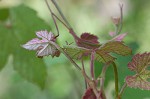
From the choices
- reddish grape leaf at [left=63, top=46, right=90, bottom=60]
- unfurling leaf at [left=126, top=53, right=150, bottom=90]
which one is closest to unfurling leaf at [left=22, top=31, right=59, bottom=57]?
reddish grape leaf at [left=63, top=46, right=90, bottom=60]

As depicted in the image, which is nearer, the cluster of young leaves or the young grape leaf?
the young grape leaf

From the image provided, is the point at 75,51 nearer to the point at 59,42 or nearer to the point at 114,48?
the point at 114,48

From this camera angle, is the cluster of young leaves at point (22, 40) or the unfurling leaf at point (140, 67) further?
the cluster of young leaves at point (22, 40)

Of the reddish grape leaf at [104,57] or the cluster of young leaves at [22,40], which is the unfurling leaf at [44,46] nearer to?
the reddish grape leaf at [104,57]

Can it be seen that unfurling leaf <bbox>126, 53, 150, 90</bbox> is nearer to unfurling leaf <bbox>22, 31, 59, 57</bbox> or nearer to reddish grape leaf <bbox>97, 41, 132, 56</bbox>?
reddish grape leaf <bbox>97, 41, 132, 56</bbox>

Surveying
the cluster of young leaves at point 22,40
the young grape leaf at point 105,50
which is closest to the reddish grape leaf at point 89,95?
the young grape leaf at point 105,50

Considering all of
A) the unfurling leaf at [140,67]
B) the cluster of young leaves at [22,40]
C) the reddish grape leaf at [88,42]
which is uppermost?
the cluster of young leaves at [22,40]

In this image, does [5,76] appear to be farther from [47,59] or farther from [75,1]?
[47,59]

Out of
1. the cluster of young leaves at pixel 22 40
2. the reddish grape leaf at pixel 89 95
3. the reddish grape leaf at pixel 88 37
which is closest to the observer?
the reddish grape leaf at pixel 89 95

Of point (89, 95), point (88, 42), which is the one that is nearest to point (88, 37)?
point (88, 42)
